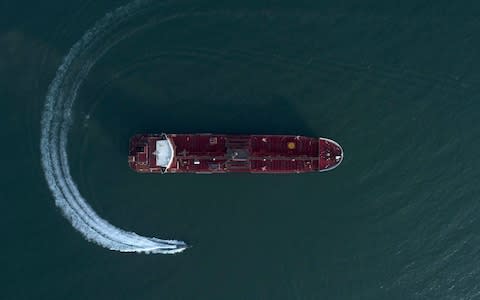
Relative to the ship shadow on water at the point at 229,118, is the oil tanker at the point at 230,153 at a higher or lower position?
lower

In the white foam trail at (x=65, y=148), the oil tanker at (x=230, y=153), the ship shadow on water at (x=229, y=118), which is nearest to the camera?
the oil tanker at (x=230, y=153)

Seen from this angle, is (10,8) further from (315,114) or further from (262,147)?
Result: (315,114)

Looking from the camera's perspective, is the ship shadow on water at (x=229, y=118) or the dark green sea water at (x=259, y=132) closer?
the dark green sea water at (x=259, y=132)

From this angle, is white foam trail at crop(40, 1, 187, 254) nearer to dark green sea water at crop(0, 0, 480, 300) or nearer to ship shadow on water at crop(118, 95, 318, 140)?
dark green sea water at crop(0, 0, 480, 300)

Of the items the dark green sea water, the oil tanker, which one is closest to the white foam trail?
the dark green sea water

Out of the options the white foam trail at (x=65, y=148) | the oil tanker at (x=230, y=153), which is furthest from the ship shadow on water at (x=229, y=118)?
the white foam trail at (x=65, y=148)

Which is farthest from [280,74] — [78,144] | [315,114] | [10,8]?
[10,8]

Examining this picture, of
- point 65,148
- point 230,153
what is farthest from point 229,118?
point 65,148

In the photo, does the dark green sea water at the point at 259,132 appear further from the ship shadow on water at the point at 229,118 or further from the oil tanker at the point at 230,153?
the oil tanker at the point at 230,153
